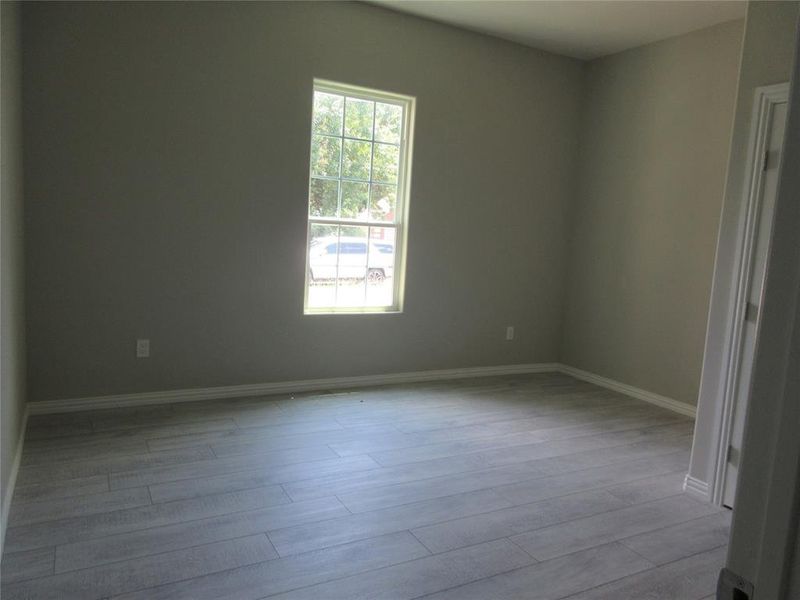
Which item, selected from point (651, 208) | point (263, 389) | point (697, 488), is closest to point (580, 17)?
point (651, 208)

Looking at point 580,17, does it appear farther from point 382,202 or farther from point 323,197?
point 323,197

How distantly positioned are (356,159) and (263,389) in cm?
187

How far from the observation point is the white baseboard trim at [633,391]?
14.6ft

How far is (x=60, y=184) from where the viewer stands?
357cm

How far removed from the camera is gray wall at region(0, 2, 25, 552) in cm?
243

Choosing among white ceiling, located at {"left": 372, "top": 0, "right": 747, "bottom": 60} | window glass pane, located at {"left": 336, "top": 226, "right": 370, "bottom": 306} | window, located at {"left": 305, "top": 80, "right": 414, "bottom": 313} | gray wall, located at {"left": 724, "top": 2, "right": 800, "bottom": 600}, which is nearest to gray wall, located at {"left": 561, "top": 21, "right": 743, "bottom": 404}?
white ceiling, located at {"left": 372, "top": 0, "right": 747, "bottom": 60}

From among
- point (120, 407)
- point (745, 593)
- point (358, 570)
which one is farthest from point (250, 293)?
point (745, 593)

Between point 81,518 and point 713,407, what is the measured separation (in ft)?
9.77

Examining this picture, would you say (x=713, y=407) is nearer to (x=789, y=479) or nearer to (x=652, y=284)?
(x=652, y=284)

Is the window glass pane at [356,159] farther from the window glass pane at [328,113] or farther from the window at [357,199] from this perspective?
the window glass pane at [328,113]

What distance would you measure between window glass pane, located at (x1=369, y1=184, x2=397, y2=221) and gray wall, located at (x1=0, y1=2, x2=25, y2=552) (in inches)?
92.0

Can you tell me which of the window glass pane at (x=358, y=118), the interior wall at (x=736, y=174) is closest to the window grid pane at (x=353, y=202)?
the window glass pane at (x=358, y=118)

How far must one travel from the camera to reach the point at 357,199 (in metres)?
4.57

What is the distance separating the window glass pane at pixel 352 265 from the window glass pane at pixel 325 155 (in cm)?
44
